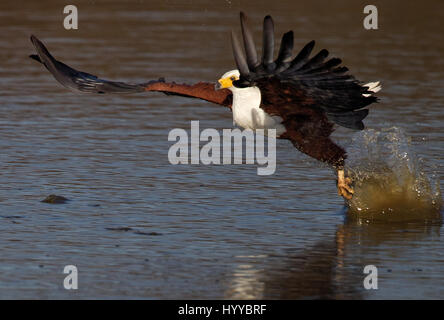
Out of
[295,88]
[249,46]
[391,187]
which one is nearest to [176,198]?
[295,88]

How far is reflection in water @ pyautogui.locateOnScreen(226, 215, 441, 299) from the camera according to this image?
21.8 feet

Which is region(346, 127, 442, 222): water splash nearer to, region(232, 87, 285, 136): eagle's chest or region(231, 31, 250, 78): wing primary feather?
region(232, 87, 285, 136): eagle's chest

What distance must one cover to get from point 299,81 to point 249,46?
634 millimetres

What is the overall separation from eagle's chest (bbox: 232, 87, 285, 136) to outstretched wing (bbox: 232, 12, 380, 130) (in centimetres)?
5

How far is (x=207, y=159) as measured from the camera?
10.1m

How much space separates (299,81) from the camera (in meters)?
7.55

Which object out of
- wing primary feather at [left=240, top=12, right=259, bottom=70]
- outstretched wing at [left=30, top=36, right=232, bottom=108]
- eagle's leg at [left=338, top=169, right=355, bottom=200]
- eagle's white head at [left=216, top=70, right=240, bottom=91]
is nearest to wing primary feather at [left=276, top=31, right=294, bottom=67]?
wing primary feather at [left=240, top=12, right=259, bottom=70]

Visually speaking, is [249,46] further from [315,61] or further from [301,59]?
[315,61]

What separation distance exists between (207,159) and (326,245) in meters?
2.63

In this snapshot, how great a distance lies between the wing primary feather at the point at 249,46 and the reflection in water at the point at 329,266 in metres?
1.33

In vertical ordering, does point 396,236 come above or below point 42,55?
below
